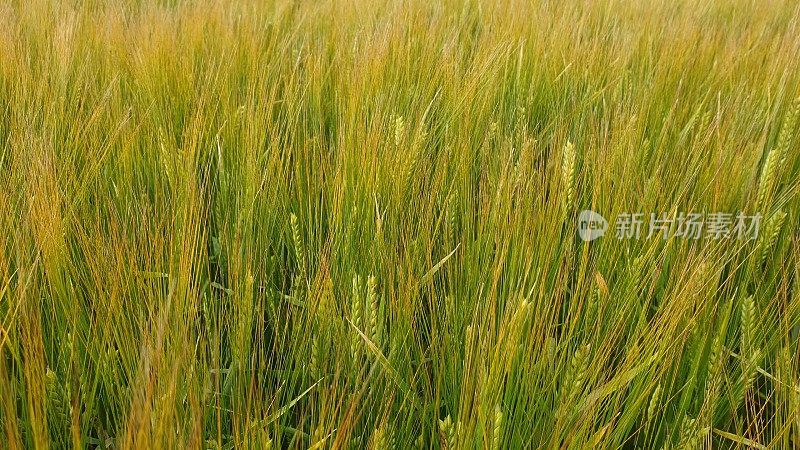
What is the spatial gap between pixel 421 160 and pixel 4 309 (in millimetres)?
594

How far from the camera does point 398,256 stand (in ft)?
2.73

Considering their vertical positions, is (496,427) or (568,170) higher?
(568,170)

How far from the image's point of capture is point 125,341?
26.8 inches

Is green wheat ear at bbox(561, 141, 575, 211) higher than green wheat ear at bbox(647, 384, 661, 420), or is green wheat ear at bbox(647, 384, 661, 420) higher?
green wheat ear at bbox(561, 141, 575, 211)

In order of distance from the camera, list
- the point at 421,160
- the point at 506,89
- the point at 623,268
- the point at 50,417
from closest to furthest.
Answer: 1. the point at 50,417
2. the point at 623,268
3. the point at 421,160
4. the point at 506,89

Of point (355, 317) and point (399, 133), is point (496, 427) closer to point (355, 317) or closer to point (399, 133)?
point (355, 317)

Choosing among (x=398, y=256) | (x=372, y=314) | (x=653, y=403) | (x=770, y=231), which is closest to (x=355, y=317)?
(x=372, y=314)

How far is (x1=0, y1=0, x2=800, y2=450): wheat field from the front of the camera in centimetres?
65

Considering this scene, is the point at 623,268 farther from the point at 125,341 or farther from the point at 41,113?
the point at 41,113

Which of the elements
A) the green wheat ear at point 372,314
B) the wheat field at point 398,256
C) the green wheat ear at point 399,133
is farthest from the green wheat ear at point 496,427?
the green wheat ear at point 399,133

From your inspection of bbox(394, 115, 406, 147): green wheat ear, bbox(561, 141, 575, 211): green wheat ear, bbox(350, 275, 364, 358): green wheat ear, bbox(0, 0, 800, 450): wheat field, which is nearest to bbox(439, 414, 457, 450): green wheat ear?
bbox(0, 0, 800, 450): wheat field

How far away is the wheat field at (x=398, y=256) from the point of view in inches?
25.5

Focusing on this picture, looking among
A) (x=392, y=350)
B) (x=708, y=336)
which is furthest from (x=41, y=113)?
(x=708, y=336)

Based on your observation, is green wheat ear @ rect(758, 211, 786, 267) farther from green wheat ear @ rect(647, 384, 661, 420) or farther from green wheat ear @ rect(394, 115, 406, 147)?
green wheat ear @ rect(394, 115, 406, 147)
